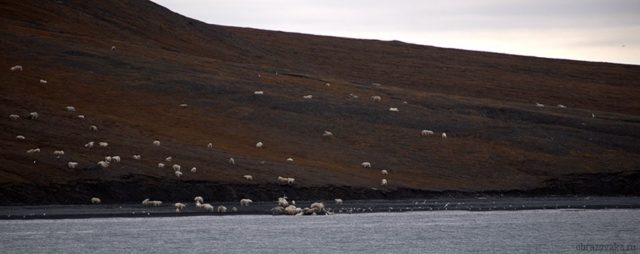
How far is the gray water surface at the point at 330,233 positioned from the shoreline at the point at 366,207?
74.9 inches

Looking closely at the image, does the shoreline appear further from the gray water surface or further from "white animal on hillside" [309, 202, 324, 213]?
the gray water surface

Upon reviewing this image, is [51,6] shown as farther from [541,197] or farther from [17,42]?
[541,197]

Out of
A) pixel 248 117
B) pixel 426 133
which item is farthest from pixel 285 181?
pixel 426 133

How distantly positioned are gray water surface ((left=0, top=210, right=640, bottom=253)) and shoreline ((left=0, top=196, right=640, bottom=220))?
190 centimetres

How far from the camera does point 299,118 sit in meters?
83.1

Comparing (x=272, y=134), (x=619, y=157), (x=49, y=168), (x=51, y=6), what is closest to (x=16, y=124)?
(x=49, y=168)

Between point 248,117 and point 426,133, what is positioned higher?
point 248,117

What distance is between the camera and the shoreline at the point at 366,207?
5059 centimetres

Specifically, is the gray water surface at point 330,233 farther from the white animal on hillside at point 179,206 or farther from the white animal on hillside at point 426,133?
the white animal on hillside at point 426,133

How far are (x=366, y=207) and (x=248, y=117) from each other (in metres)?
25.6

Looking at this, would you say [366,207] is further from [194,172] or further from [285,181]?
[194,172]

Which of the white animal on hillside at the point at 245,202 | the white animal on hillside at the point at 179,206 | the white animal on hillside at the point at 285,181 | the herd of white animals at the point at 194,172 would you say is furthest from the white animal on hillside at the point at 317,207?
the white animal on hillside at the point at 285,181

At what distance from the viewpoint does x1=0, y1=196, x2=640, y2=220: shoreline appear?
50.6 metres

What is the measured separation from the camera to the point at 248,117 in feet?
270
